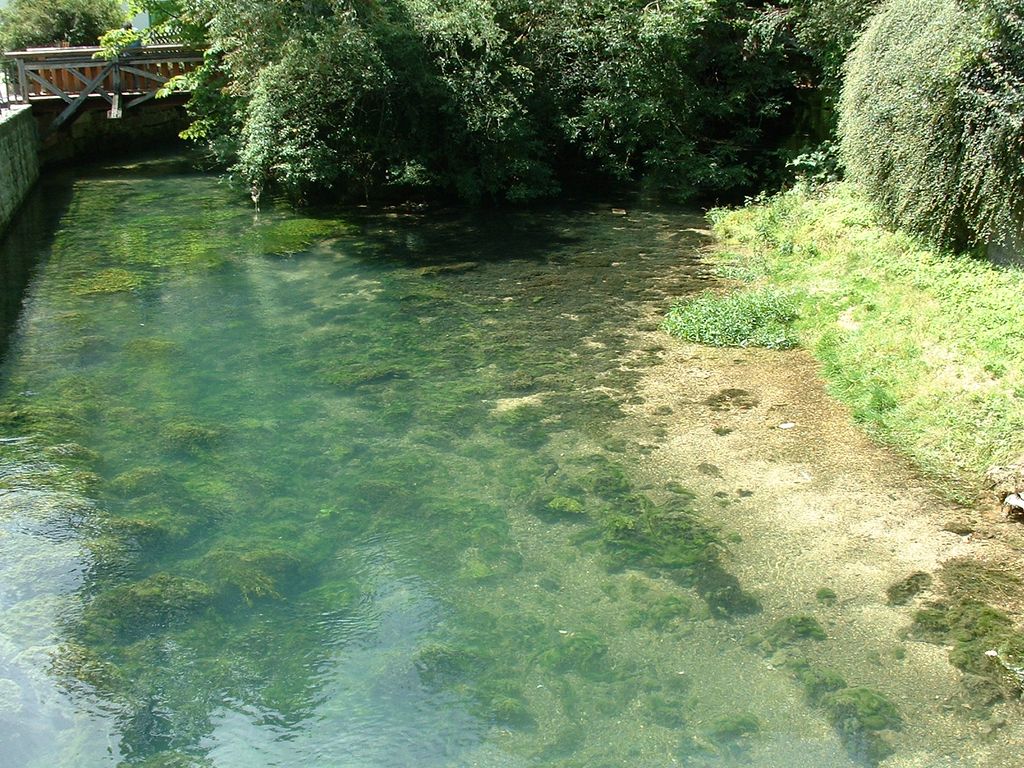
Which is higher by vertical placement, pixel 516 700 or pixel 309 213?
pixel 309 213

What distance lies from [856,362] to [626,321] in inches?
123

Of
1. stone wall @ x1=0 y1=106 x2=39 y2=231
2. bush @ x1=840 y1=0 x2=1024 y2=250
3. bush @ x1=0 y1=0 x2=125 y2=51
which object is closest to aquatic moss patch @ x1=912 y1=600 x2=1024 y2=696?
bush @ x1=840 y1=0 x2=1024 y2=250

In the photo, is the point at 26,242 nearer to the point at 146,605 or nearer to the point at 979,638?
the point at 146,605

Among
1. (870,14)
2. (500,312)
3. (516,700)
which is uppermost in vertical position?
(870,14)

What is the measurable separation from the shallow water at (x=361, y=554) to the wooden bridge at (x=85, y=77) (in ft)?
37.1

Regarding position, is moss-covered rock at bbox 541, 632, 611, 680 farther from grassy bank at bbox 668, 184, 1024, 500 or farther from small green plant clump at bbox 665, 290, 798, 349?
small green plant clump at bbox 665, 290, 798, 349

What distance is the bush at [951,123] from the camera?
32.4 ft

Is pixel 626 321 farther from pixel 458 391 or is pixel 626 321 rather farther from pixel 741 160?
pixel 741 160

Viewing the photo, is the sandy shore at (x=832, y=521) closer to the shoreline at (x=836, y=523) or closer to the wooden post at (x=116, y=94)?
the shoreline at (x=836, y=523)

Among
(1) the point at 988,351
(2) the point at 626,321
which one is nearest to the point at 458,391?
(2) the point at 626,321

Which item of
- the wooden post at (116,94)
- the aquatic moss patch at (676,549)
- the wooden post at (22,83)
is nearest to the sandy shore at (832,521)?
the aquatic moss patch at (676,549)

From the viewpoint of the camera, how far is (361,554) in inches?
276

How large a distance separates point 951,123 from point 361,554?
26.1 ft

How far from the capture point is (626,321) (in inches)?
475
